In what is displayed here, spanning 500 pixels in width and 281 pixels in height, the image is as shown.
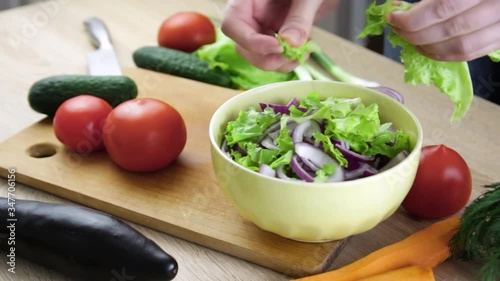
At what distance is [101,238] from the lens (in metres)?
1.09

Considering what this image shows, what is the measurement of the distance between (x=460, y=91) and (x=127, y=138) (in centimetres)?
69

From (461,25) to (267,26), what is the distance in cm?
51

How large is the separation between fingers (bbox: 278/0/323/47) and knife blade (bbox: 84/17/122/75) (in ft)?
1.90

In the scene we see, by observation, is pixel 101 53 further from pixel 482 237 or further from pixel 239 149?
pixel 482 237

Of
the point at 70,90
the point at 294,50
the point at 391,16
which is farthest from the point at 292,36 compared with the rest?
the point at 70,90

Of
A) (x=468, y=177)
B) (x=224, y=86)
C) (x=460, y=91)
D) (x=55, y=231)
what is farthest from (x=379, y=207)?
(x=224, y=86)

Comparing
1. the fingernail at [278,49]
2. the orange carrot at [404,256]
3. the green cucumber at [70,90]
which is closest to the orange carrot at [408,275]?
the orange carrot at [404,256]

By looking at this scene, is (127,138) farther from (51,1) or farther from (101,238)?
(51,1)

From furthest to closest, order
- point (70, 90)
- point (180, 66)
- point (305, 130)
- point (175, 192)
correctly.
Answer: point (180, 66) → point (70, 90) → point (175, 192) → point (305, 130)

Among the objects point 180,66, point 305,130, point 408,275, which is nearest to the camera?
point 408,275

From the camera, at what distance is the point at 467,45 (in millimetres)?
1237

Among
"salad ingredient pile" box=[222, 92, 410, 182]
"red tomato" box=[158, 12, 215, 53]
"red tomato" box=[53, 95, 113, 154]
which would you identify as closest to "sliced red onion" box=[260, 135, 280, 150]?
"salad ingredient pile" box=[222, 92, 410, 182]

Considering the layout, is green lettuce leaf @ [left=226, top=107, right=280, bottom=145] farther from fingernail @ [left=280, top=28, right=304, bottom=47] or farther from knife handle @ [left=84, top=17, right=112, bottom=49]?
knife handle @ [left=84, top=17, right=112, bottom=49]

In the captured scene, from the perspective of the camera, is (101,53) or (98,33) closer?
(101,53)
